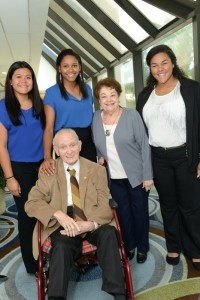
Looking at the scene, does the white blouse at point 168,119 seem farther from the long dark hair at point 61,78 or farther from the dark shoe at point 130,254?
the dark shoe at point 130,254

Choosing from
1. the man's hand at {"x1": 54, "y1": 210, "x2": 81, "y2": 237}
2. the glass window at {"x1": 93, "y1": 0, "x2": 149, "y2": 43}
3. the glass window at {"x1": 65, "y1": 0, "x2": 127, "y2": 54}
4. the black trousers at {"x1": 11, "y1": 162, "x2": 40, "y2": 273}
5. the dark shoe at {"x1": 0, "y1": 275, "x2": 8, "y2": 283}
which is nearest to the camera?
the man's hand at {"x1": 54, "y1": 210, "x2": 81, "y2": 237}

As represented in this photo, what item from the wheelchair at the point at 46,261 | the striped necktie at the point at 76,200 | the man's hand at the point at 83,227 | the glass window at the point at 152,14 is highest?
the glass window at the point at 152,14

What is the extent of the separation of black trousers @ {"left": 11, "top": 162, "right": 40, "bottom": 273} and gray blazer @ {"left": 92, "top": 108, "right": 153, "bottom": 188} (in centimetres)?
52

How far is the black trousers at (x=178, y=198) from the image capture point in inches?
89.8

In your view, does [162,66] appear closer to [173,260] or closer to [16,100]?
[16,100]

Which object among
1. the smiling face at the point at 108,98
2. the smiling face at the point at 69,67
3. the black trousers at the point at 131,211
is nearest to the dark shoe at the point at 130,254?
the black trousers at the point at 131,211

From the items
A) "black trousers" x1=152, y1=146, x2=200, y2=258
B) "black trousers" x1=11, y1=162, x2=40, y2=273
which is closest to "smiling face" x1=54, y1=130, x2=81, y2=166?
"black trousers" x1=11, y1=162, x2=40, y2=273

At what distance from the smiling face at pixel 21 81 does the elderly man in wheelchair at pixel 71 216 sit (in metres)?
0.41

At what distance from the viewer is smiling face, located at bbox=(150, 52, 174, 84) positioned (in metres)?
2.21

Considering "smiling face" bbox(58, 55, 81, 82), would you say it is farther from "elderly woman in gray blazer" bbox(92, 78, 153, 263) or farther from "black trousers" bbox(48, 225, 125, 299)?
"black trousers" bbox(48, 225, 125, 299)

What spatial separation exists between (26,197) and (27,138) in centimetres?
44

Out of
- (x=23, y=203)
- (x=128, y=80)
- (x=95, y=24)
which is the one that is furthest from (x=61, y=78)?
(x=128, y=80)

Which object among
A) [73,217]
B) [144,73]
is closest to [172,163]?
[73,217]

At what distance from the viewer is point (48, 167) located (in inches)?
85.2
